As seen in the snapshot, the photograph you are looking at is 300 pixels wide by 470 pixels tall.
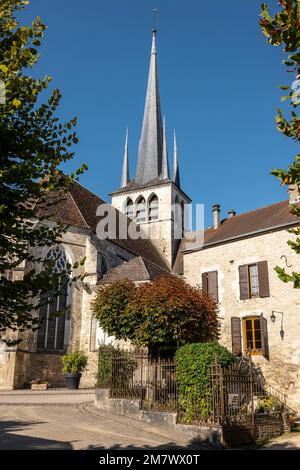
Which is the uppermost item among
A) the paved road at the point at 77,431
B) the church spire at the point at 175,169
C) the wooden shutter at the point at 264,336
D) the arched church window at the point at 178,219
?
the church spire at the point at 175,169

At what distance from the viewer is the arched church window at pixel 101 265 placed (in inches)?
935

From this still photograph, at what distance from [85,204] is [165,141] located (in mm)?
14655

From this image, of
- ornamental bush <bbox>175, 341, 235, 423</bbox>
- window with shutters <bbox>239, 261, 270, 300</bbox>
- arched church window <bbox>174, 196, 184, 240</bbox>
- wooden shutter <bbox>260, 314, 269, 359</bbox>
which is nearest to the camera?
ornamental bush <bbox>175, 341, 235, 423</bbox>

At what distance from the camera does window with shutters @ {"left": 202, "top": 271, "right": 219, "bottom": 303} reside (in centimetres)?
2034

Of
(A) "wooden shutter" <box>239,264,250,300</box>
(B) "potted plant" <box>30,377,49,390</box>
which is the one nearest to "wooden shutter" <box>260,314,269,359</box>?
(A) "wooden shutter" <box>239,264,250,300</box>

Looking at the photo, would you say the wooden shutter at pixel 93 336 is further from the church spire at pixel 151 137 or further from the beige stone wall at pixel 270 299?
the church spire at pixel 151 137

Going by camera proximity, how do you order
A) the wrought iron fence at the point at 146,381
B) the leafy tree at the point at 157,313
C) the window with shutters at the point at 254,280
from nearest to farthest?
the wrought iron fence at the point at 146,381 → the leafy tree at the point at 157,313 → the window with shutters at the point at 254,280

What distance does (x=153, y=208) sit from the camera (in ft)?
125

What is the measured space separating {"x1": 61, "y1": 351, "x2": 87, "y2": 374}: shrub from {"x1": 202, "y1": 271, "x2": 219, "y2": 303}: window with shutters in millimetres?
6686

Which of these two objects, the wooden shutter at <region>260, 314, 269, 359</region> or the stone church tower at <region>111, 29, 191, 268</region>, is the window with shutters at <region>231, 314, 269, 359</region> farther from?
the stone church tower at <region>111, 29, 191, 268</region>

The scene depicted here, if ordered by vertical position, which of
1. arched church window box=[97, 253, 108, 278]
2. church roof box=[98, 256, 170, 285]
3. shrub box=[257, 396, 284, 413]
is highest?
arched church window box=[97, 253, 108, 278]

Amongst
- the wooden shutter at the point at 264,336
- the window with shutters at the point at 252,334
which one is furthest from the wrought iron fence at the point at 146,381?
the window with shutters at the point at 252,334

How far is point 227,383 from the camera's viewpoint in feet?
35.3

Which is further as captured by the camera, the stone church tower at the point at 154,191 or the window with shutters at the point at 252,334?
the stone church tower at the point at 154,191
